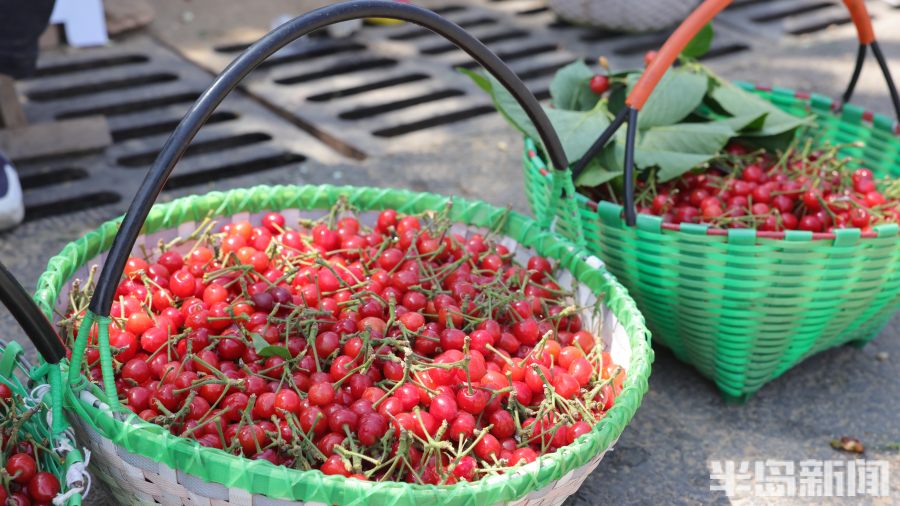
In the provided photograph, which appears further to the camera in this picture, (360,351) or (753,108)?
(753,108)

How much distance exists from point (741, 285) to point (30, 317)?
1.11m

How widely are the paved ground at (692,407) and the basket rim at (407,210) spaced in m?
0.32

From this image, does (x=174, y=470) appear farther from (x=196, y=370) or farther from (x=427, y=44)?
(x=427, y=44)

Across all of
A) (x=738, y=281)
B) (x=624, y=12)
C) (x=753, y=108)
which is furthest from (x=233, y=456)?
(x=624, y=12)

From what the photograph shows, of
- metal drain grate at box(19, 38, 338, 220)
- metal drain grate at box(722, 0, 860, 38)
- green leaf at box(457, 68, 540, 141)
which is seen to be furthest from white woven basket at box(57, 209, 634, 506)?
metal drain grate at box(722, 0, 860, 38)

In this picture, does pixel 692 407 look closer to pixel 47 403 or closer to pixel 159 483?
pixel 159 483

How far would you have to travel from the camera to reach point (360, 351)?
4.33 feet

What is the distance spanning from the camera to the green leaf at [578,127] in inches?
71.5

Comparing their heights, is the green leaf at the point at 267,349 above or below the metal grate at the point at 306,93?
above

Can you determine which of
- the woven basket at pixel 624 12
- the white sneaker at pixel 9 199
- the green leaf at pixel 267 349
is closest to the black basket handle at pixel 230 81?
the green leaf at pixel 267 349

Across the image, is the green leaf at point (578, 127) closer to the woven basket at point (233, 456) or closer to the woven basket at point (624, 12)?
the woven basket at point (233, 456)

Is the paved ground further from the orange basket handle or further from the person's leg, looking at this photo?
the orange basket handle

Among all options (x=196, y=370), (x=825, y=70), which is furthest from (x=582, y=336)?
(x=825, y=70)

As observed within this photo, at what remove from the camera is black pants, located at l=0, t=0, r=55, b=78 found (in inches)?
84.4
